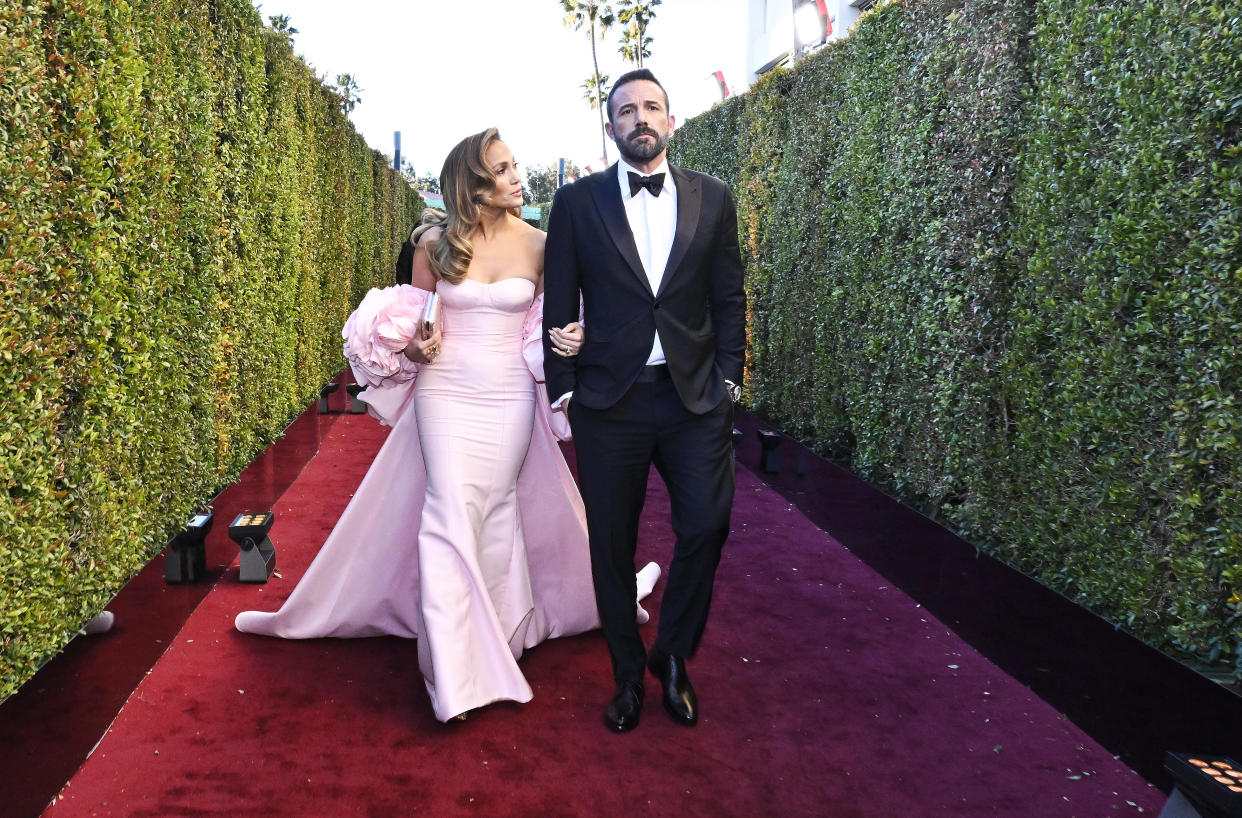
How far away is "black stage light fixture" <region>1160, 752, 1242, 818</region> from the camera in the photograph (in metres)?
2.23

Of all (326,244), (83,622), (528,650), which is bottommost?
(528,650)

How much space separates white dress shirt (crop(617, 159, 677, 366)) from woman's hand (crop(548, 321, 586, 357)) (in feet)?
1.02

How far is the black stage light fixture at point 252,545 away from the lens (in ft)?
16.0

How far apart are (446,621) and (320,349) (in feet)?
A: 22.7

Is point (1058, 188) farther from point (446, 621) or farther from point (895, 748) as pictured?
point (446, 621)

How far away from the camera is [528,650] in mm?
4180

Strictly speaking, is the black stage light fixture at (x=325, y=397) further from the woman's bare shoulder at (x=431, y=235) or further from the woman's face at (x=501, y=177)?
the woman's face at (x=501, y=177)

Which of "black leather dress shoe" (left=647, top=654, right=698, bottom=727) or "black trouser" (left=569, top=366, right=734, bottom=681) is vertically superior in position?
"black trouser" (left=569, top=366, right=734, bottom=681)

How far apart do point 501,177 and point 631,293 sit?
78cm

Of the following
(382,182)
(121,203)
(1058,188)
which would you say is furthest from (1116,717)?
(382,182)

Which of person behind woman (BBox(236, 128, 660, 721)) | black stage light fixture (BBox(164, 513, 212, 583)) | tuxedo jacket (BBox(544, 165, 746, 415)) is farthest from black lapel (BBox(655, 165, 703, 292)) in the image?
black stage light fixture (BBox(164, 513, 212, 583))

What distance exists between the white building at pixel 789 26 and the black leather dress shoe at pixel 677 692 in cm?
1053

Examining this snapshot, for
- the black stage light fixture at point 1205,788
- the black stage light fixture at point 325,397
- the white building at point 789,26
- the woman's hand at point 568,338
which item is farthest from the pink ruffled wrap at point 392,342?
the white building at point 789,26

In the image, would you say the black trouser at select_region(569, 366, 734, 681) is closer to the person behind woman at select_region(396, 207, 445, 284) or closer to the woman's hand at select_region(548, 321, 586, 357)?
the woman's hand at select_region(548, 321, 586, 357)
